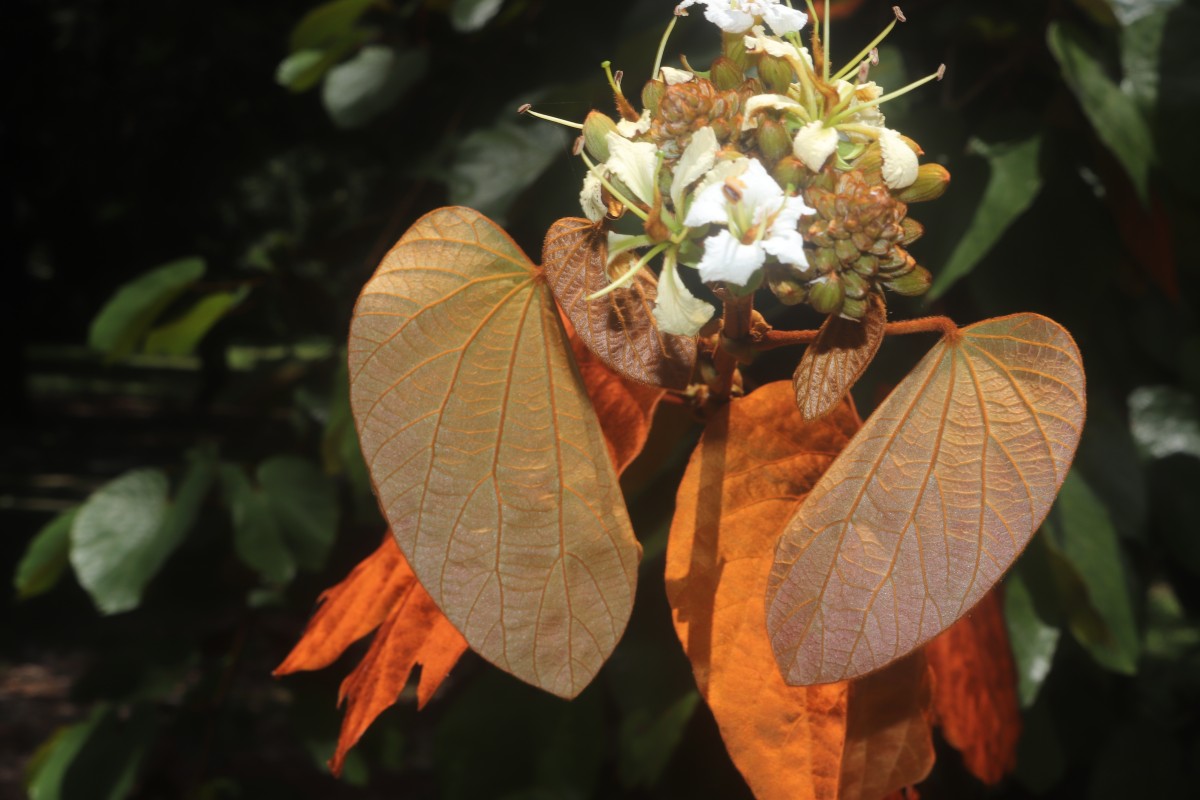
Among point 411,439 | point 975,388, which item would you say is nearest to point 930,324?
point 975,388

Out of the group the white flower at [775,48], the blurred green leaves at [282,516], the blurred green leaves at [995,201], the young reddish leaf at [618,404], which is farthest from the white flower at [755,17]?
the blurred green leaves at [282,516]

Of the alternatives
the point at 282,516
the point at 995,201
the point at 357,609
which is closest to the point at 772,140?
the point at 357,609

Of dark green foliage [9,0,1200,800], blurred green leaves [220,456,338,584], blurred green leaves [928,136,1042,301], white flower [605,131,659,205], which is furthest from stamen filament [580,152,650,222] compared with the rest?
blurred green leaves [220,456,338,584]

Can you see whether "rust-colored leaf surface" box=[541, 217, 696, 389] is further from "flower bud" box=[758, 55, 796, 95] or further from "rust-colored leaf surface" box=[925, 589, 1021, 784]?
"rust-colored leaf surface" box=[925, 589, 1021, 784]

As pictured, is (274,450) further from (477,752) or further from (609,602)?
(609,602)

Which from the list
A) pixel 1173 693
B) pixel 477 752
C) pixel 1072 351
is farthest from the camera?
pixel 1173 693

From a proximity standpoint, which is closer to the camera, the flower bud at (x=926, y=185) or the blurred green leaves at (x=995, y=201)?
the flower bud at (x=926, y=185)

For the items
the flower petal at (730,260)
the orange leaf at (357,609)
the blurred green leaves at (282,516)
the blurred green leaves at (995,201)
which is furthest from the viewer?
the blurred green leaves at (282,516)

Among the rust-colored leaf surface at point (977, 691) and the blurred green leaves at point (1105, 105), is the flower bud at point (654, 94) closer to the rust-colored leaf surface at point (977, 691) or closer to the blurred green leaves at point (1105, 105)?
the rust-colored leaf surface at point (977, 691)
